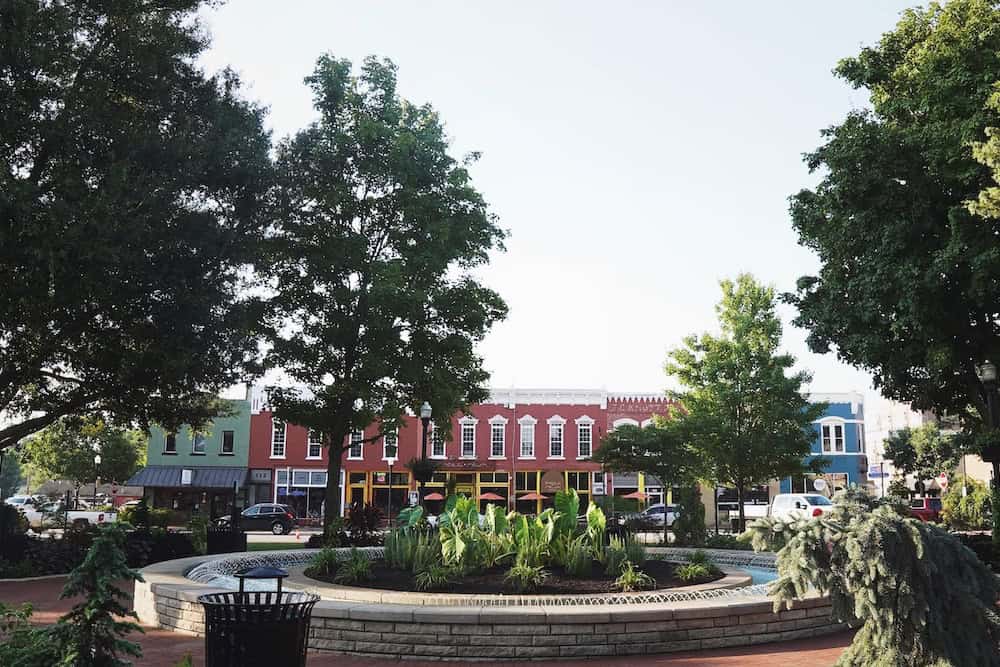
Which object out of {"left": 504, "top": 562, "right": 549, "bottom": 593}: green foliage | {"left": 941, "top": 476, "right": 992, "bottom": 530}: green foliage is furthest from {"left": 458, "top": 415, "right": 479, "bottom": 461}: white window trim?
{"left": 504, "top": 562, "right": 549, "bottom": 593}: green foliage

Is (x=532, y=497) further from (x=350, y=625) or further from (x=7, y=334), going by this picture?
(x=350, y=625)

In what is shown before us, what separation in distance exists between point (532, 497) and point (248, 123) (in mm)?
29060

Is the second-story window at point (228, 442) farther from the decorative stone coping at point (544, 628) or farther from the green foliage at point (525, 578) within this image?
the decorative stone coping at point (544, 628)

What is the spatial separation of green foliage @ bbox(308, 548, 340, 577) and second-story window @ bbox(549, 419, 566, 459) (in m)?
39.8

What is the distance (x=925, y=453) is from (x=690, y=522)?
3636 cm

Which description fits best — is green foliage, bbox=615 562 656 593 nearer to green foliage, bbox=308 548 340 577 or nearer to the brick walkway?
the brick walkway

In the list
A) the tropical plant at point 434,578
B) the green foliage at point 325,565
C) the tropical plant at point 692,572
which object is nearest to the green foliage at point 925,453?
the tropical plant at point 692,572

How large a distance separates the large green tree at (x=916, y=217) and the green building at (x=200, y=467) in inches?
1477

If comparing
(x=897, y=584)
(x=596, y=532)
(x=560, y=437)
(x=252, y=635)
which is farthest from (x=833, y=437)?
(x=252, y=635)

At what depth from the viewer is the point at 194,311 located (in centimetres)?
1997

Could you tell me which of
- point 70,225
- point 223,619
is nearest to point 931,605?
point 223,619

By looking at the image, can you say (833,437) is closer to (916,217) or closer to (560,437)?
(560,437)

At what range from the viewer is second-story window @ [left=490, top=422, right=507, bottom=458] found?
53.0 m

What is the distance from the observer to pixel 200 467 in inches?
2024
